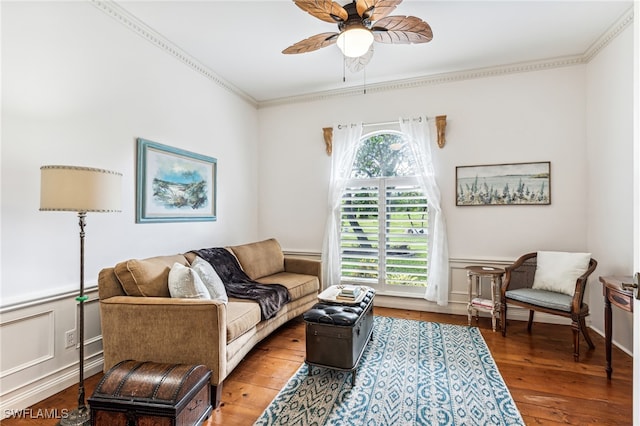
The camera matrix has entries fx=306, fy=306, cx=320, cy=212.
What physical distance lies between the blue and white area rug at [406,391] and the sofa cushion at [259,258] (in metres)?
1.43

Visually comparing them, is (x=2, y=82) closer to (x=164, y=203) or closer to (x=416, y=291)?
(x=164, y=203)

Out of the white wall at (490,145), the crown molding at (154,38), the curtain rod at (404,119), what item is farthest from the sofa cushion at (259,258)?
the crown molding at (154,38)

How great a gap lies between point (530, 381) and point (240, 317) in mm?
2236

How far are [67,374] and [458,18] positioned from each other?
14.0 ft

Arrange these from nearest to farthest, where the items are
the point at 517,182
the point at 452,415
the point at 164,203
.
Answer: the point at 452,415 < the point at 164,203 < the point at 517,182

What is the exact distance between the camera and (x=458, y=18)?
8.99ft

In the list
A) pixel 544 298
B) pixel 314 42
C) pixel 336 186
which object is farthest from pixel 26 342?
pixel 544 298

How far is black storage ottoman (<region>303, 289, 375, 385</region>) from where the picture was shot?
2203mm

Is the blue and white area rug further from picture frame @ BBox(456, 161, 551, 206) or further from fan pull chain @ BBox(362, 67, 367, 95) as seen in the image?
fan pull chain @ BBox(362, 67, 367, 95)

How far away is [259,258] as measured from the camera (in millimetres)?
3746

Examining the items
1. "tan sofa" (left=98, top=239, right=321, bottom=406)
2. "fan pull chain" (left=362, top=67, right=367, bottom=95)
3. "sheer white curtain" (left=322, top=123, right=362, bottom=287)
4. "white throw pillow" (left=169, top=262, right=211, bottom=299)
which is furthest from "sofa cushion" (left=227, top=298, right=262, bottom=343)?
"fan pull chain" (left=362, top=67, right=367, bottom=95)

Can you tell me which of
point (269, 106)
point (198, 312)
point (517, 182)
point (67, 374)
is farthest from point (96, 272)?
point (517, 182)

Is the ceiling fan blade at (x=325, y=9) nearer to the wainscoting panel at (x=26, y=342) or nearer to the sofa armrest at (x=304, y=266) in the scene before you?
the sofa armrest at (x=304, y=266)

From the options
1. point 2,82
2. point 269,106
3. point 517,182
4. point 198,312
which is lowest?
point 198,312
